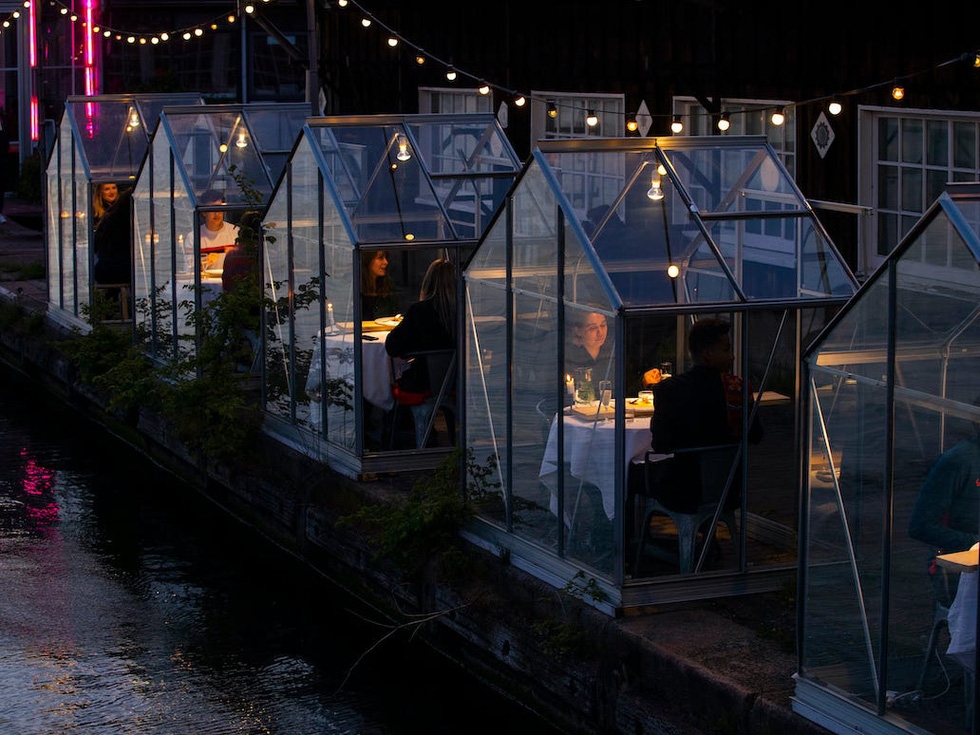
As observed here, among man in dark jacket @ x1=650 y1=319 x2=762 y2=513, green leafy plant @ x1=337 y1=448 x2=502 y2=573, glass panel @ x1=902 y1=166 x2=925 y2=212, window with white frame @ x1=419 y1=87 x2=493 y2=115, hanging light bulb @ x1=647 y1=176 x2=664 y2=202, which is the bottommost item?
green leafy plant @ x1=337 y1=448 x2=502 y2=573

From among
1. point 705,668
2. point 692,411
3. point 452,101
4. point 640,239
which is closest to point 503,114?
point 452,101

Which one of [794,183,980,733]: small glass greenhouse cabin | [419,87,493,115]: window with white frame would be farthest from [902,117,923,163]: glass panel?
[419,87,493,115]: window with white frame

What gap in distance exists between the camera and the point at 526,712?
8.87 metres

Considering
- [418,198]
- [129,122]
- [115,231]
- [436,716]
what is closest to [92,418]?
[115,231]

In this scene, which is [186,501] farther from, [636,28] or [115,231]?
[636,28]

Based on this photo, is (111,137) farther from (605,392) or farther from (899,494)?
(899,494)

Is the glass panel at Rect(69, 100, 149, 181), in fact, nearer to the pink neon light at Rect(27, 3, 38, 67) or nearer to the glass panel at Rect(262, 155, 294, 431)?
the glass panel at Rect(262, 155, 294, 431)

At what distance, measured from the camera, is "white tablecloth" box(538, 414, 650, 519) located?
8578 millimetres

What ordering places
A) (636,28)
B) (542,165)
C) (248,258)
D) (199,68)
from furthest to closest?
(199,68), (636,28), (248,258), (542,165)

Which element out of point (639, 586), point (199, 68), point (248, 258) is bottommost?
point (639, 586)

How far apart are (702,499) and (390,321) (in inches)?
139

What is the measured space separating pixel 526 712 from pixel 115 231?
9.56 m

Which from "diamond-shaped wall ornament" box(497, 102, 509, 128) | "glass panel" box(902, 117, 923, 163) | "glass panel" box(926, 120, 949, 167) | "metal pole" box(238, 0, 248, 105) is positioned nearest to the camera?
"glass panel" box(926, 120, 949, 167)

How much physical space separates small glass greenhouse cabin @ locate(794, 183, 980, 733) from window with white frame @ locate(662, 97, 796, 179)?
21.4 feet
